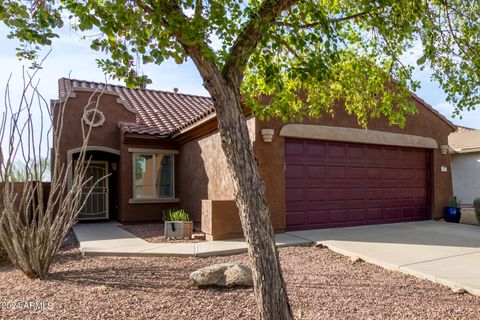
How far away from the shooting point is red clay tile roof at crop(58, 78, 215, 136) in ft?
43.2

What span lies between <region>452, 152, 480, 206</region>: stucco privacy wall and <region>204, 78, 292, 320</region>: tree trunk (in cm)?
1756

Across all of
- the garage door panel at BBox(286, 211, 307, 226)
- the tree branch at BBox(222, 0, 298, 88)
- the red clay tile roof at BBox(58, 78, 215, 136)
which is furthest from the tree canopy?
the red clay tile roof at BBox(58, 78, 215, 136)

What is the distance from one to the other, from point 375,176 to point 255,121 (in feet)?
15.3

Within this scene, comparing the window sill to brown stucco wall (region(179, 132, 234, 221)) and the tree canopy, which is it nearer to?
brown stucco wall (region(179, 132, 234, 221))

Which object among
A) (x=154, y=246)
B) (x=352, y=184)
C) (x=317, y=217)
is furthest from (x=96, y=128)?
(x=352, y=184)

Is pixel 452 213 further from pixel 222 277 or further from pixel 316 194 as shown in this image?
pixel 222 277

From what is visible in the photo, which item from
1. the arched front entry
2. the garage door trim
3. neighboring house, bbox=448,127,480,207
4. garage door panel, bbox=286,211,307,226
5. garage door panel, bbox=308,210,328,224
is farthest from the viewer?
neighboring house, bbox=448,127,480,207

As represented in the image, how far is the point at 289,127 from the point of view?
32.1ft

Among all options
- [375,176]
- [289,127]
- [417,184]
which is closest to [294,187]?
[289,127]

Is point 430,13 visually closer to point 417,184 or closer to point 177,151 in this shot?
point 417,184

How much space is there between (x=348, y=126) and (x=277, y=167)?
2910mm

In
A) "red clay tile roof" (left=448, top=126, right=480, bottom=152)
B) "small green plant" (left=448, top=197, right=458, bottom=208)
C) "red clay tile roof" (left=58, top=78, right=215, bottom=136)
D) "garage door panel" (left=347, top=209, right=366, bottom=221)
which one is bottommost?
"garage door panel" (left=347, top=209, right=366, bottom=221)

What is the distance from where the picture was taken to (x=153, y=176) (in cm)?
1330

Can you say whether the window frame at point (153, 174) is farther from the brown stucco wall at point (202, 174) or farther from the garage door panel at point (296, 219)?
the garage door panel at point (296, 219)
